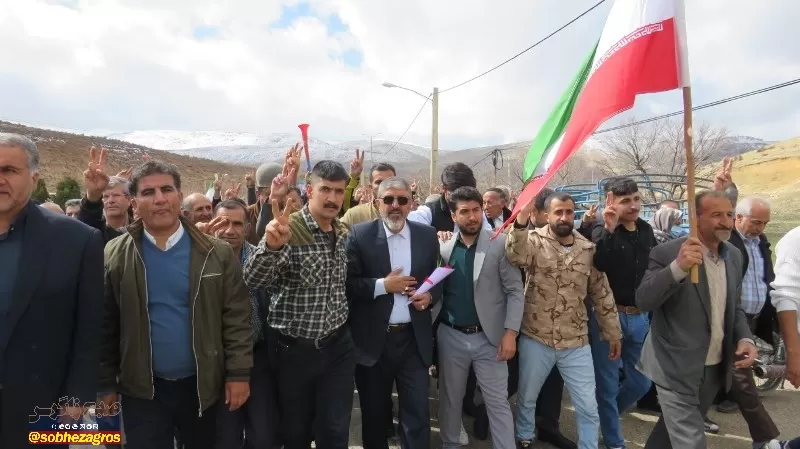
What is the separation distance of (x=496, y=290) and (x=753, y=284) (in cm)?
280

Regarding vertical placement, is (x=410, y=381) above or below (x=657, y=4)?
below

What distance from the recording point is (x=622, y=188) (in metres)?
3.65

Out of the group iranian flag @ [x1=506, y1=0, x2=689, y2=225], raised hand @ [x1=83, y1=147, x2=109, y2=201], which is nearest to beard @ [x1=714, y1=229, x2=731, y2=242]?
iranian flag @ [x1=506, y1=0, x2=689, y2=225]

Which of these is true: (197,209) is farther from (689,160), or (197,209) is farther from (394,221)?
(689,160)

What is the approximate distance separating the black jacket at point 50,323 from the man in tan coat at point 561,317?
2584mm

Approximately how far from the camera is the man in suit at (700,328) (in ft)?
9.30

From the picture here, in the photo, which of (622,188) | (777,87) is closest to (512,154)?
(777,87)

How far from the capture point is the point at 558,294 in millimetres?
3381

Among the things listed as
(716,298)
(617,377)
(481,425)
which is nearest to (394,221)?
(481,425)

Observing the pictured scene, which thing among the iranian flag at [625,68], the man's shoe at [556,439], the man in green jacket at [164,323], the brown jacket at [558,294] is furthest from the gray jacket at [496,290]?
the man in green jacket at [164,323]

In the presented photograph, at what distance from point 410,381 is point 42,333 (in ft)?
7.18

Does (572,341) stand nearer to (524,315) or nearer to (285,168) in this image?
(524,315)

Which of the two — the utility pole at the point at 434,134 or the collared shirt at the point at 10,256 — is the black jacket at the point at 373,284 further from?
the utility pole at the point at 434,134

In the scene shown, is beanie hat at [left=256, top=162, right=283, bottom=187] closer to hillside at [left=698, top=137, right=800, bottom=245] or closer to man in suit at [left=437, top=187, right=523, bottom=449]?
man in suit at [left=437, top=187, right=523, bottom=449]
